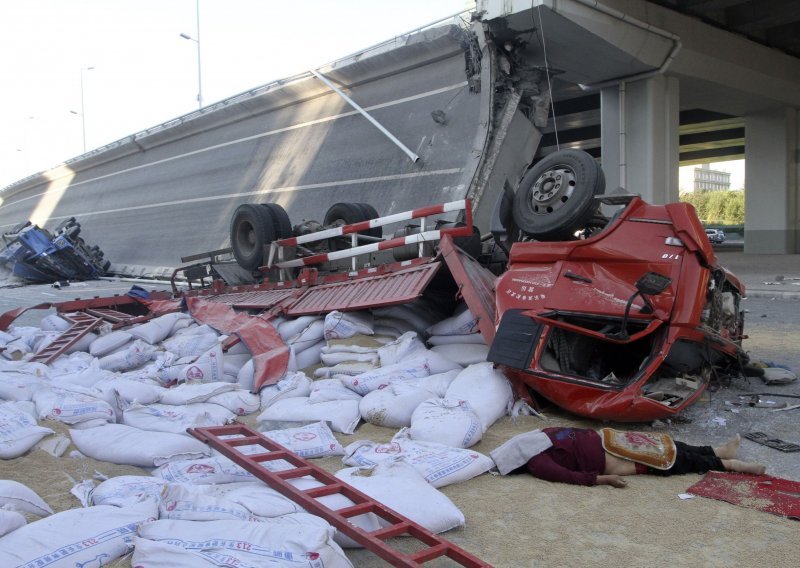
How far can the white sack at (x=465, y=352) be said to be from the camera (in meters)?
5.06

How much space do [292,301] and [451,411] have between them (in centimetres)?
296

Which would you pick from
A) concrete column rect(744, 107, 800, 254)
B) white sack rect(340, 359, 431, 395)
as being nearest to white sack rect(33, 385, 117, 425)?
white sack rect(340, 359, 431, 395)

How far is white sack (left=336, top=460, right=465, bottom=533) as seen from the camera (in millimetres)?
2727

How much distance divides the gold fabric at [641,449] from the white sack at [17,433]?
9.93ft

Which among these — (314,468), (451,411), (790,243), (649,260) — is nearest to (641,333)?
(649,260)

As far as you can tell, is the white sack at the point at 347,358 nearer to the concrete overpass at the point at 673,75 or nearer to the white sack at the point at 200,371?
the white sack at the point at 200,371

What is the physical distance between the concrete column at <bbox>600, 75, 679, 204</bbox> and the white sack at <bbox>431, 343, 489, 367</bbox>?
10.6 meters

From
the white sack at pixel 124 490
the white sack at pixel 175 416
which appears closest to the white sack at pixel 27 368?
the white sack at pixel 175 416

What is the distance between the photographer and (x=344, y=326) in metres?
5.73

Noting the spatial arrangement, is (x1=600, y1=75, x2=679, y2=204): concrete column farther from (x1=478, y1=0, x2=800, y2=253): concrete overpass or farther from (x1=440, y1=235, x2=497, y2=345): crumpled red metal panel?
(x1=440, y1=235, x2=497, y2=345): crumpled red metal panel

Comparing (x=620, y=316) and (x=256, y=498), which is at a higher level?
(x=620, y=316)

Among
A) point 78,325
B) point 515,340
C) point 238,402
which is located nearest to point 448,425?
point 515,340

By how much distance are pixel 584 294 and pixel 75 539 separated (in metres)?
3.18

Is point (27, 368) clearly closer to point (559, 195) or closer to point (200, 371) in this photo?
point (200, 371)
